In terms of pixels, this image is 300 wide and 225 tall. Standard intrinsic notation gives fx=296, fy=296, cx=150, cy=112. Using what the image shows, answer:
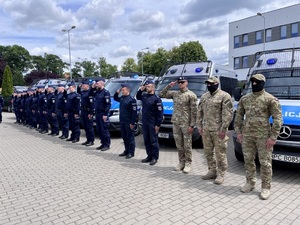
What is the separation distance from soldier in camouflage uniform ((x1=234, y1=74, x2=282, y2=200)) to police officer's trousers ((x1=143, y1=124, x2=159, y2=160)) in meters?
2.35

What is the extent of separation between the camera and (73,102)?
961 cm

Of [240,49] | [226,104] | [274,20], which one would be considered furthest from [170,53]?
[226,104]

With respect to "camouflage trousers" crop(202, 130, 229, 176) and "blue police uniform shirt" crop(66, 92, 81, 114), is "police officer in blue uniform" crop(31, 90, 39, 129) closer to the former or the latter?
"blue police uniform shirt" crop(66, 92, 81, 114)

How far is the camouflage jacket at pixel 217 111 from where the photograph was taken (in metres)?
4.99

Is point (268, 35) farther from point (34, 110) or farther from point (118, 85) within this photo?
point (34, 110)

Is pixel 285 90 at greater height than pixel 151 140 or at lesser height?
greater

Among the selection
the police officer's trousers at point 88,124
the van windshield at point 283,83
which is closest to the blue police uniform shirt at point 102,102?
the police officer's trousers at point 88,124

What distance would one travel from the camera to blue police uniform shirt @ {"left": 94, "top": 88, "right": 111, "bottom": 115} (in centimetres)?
819

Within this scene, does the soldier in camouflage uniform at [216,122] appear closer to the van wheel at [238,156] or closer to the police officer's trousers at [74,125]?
the van wheel at [238,156]

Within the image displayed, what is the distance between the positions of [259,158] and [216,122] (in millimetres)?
935

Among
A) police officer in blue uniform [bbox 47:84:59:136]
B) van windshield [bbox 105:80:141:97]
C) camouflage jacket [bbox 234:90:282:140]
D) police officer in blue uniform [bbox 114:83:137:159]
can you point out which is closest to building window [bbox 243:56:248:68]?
van windshield [bbox 105:80:141:97]

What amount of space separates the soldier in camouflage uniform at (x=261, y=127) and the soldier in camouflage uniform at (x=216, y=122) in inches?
14.0

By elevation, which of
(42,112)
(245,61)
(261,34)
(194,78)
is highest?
(261,34)

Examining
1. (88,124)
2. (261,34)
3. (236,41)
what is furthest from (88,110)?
(236,41)
